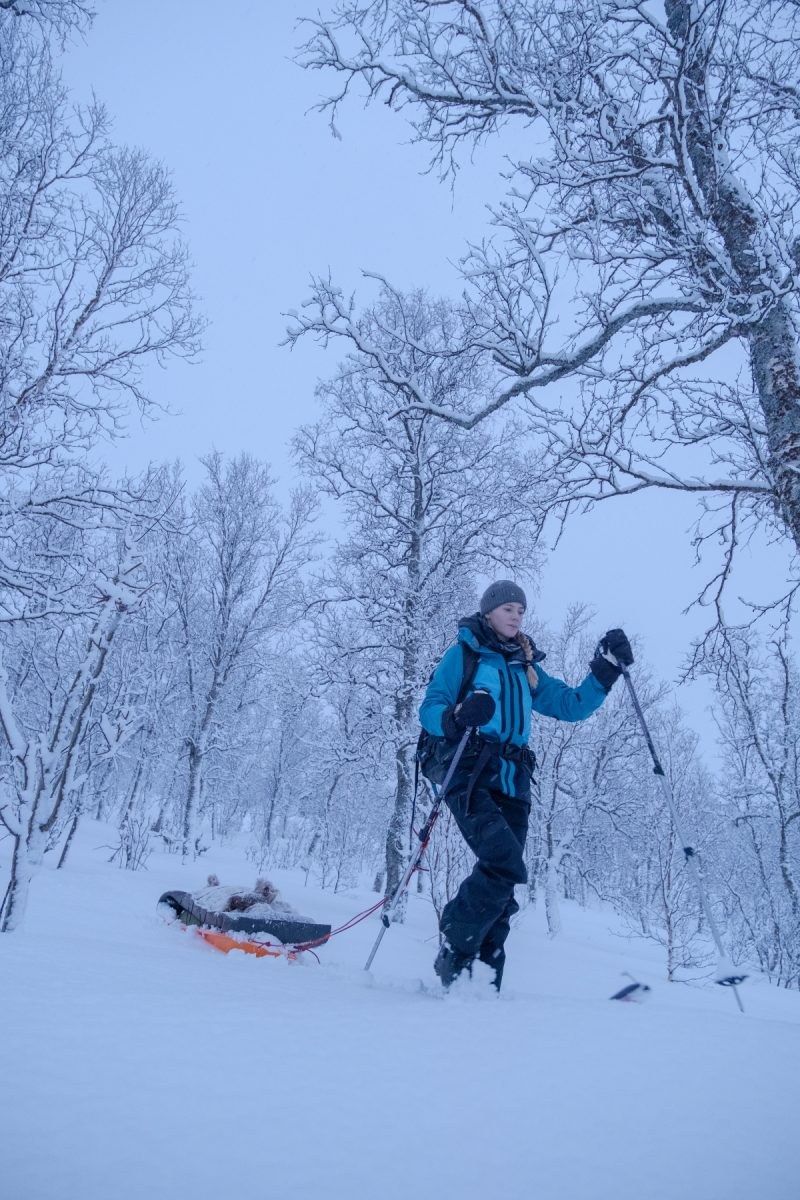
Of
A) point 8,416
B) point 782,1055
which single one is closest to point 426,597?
→ point 8,416

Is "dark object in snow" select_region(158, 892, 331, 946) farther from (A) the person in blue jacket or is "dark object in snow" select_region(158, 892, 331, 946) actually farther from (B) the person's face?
(B) the person's face

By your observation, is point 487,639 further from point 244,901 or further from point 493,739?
point 244,901

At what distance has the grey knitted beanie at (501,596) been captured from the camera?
3357 millimetres

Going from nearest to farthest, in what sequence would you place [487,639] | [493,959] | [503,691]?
[493,959], [503,691], [487,639]

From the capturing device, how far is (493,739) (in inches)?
119

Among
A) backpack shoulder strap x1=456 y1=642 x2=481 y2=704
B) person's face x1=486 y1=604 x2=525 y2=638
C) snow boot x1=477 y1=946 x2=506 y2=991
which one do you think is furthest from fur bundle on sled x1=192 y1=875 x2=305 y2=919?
person's face x1=486 y1=604 x2=525 y2=638

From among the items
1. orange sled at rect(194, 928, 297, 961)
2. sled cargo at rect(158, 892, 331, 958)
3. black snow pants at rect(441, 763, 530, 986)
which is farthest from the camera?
sled cargo at rect(158, 892, 331, 958)

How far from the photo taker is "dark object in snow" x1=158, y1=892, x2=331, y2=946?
15.3 feet

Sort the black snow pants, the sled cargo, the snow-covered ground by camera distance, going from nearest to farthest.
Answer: the snow-covered ground < the black snow pants < the sled cargo

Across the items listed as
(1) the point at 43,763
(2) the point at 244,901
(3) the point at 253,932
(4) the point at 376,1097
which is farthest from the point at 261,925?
(4) the point at 376,1097

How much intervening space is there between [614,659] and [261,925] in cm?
331

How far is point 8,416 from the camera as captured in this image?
6918 millimetres

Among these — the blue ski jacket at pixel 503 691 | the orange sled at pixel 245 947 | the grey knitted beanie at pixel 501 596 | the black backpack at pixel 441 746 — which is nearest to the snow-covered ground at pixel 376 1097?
Answer: the black backpack at pixel 441 746

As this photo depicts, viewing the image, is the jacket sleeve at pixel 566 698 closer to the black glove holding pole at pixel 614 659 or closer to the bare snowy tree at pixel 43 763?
the black glove holding pole at pixel 614 659
